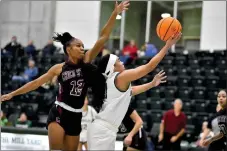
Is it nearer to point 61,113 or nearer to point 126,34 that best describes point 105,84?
point 61,113

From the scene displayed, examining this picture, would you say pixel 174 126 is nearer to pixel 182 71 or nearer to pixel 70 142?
A: pixel 182 71

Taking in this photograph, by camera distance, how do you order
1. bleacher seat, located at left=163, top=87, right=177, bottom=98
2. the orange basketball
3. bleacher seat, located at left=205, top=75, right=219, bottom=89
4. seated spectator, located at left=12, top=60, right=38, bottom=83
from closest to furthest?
1. the orange basketball
2. bleacher seat, located at left=163, top=87, right=177, bottom=98
3. bleacher seat, located at left=205, top=75, right=219, bottom=89
4. seated spectator, located at left=12, top=60, right=38, bottom=83

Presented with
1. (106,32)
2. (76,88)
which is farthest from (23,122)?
(106,32)

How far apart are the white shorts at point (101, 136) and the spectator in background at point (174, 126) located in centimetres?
547

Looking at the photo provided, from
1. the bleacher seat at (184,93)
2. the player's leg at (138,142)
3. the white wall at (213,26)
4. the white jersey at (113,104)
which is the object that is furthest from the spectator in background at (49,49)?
the white jersey at (113,104)

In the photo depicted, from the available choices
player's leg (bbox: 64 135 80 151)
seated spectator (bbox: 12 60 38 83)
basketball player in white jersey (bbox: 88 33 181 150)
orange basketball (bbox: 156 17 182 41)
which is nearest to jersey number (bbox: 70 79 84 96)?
basketball player in white jersey (bbox: 88 33 181 150)

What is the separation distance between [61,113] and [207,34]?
13.7 metres

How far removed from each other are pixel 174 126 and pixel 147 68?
5959 millimetres

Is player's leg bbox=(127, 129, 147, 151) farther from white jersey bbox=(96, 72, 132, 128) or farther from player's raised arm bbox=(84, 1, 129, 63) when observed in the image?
player's raised arm bbox=(84, 1, 129, 63)

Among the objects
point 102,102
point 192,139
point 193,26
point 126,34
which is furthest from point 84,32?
point 102,102

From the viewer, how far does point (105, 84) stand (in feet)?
17.5

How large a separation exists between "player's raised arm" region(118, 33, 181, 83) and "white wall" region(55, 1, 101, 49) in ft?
48.7

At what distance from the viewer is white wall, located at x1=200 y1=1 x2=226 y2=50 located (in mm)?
17875

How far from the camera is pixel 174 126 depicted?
10711mm
